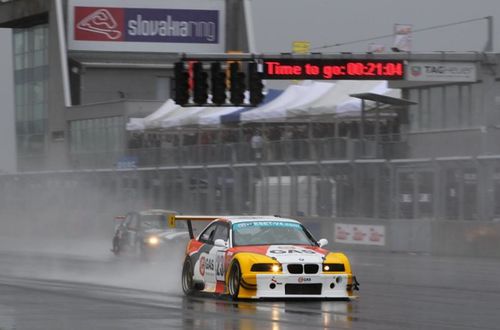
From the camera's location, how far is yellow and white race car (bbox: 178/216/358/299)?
49.2 feet

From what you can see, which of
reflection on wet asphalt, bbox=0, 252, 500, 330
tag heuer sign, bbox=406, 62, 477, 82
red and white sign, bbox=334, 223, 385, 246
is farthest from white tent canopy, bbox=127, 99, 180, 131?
reflection on wet asphalt, bbox=0, 252, 500, 330

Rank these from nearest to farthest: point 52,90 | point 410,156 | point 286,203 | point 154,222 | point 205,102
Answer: point 154,222, point 205,102, point 410,156, point 286,203, point 52,90

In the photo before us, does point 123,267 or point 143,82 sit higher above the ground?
point 143,82

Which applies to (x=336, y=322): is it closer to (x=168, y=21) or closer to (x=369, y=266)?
(x=369, y=266)

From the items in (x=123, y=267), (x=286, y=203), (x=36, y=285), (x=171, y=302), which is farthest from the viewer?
(x=286, y=203)

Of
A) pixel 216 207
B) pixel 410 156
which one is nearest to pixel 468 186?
pixel 410 156

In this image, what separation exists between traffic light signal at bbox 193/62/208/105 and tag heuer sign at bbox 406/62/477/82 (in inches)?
284

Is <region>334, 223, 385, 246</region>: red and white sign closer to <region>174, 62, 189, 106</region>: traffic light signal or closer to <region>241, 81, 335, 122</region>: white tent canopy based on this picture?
<region>174, 62, 189, 106</region>: traffic light signal

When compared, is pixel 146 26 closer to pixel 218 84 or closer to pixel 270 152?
pixel 270 152

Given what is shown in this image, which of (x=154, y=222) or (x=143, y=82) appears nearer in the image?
(x=154, y=222)

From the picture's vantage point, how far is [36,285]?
753 inches

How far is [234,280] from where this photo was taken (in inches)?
605

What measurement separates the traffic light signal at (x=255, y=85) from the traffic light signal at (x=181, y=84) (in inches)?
67.2

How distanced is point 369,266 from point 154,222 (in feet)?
19.3
